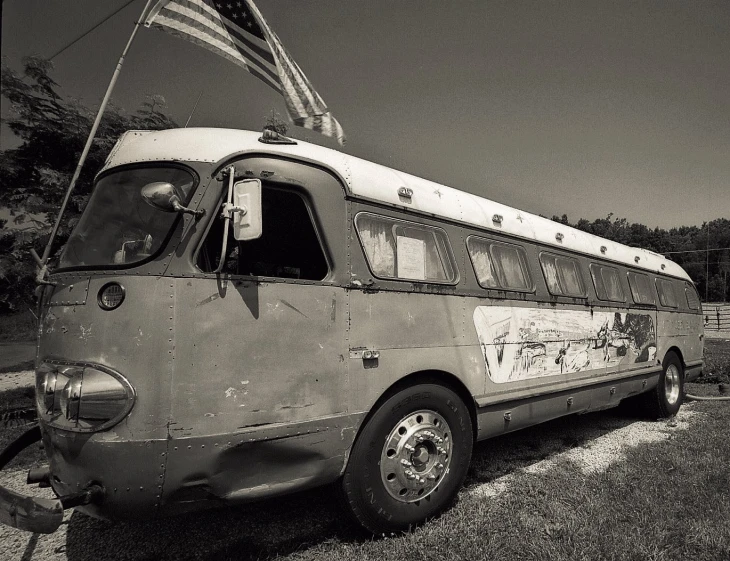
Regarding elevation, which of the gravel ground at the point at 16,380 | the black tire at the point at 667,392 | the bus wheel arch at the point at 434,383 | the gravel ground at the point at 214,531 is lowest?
the gravel ground at the point at 16,380

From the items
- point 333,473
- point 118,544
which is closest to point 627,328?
point 333,473

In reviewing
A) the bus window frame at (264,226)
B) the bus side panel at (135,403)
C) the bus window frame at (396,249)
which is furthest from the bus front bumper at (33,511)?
the bus window frame at (396,249)

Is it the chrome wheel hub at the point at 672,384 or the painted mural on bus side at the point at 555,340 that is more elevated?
the painted mural on bus side at the point at 555,340

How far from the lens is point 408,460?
3.52 meters

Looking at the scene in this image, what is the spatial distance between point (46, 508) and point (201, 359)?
1.02m

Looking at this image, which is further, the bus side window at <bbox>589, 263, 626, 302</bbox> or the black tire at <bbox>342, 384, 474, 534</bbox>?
the bus side window at <bbox>589, 263, 626, 302</bbox>

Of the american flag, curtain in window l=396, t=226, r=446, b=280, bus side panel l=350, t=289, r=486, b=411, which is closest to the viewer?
bus side panel l=350, t=289, r=486, b=411

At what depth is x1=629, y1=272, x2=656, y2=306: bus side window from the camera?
287 inches

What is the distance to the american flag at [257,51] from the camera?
466 cm

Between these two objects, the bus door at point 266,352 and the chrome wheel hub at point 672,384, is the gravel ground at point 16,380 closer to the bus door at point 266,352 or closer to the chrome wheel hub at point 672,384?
the bus door at point 266,352

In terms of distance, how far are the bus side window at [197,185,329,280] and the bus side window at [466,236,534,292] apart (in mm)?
1785

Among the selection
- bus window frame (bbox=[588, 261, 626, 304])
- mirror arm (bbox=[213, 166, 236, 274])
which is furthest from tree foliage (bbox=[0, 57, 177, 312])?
bus window frame (bbox=[588, 261, 626, 304])

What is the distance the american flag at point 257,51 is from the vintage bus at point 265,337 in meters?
1.54

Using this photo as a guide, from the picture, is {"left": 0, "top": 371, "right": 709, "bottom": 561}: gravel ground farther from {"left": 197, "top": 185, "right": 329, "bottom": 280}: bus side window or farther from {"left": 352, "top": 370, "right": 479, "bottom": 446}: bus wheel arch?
{"left": 197, "top": 185, "right": 329, "bottom": 280}: bus side window
